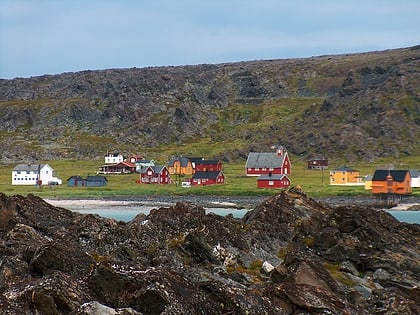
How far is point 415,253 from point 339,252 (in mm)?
4371

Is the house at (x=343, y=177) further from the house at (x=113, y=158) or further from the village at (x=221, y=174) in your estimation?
the house at (x=113, y=158)

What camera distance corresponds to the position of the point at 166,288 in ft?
65.0

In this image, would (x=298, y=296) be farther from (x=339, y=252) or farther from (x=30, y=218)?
(x=30, y=218)

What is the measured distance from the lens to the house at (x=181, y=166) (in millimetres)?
166625

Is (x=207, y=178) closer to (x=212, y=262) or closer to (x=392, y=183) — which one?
(x=392, y=183)

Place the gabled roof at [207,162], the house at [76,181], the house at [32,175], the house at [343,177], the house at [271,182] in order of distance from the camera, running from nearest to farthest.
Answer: the house at [271,182]
the house at [343,177]
the house at [76,181]
the house at [32,175]
the gabled roof at [207,162]

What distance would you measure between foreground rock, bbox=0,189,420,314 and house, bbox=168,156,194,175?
11957cm

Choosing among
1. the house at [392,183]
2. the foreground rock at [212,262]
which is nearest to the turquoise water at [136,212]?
the house at [392,183]

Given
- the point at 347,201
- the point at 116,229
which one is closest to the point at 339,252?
the point at 116,229

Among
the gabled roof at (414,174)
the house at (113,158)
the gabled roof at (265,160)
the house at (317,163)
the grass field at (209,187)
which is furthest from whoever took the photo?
the house at (113,158)

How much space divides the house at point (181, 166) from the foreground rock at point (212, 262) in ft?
392

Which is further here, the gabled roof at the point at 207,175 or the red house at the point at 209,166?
the red house at the point at 209,166

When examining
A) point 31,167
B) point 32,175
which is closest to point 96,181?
point 32,175

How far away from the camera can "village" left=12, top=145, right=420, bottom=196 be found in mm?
122750
